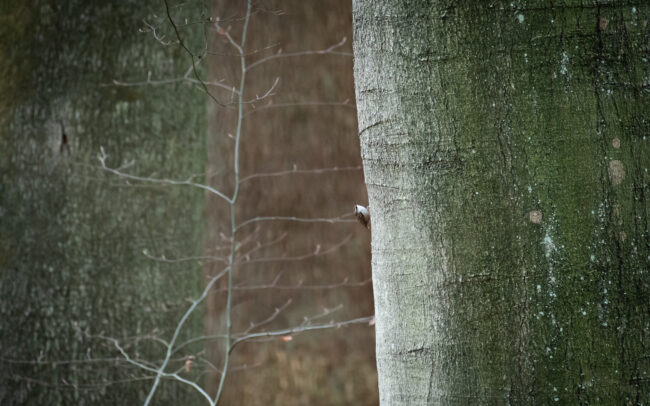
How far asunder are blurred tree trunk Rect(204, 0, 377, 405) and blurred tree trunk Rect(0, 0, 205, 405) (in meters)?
0.18

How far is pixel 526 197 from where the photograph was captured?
3.71 ft

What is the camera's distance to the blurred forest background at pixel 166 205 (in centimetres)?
355

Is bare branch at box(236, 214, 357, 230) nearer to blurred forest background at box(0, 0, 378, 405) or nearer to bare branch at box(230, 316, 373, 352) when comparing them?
blurred forest background at box(0, 0, 378, 405)

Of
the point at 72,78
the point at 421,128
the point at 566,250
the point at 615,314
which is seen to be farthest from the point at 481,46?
the point at 72,78

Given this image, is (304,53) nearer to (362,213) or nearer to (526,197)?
(362,213)

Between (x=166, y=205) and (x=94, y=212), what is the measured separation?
382 mm

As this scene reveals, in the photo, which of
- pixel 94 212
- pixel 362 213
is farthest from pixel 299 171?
pixel 362 213

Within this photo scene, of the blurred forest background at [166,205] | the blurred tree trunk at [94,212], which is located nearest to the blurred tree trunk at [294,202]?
the blurred forest background at [166,205]

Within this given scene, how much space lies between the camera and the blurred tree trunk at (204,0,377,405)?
3.62 meters

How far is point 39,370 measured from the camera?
3.59 metres

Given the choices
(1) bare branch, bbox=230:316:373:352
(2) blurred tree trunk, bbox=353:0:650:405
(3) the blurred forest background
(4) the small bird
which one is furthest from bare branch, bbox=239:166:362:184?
(2) blurred tree trunk, bbox=353:0:650:405

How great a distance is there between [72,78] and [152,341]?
1462 millimetres

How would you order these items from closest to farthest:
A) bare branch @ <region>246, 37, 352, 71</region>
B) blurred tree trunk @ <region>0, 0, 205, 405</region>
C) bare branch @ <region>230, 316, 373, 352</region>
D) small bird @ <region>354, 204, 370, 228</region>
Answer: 1. small bird @ <region>354, 204, 370, 228</region>
2. bare branch @ <region>230, 316, 373, 352</region>
3. blurred tree trunk @ <region>0, 0, 205, 405</region>
4. bare branch @ <region>246, 37, 352, 71</region>

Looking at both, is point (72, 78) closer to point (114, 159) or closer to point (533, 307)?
point (114, 159)
